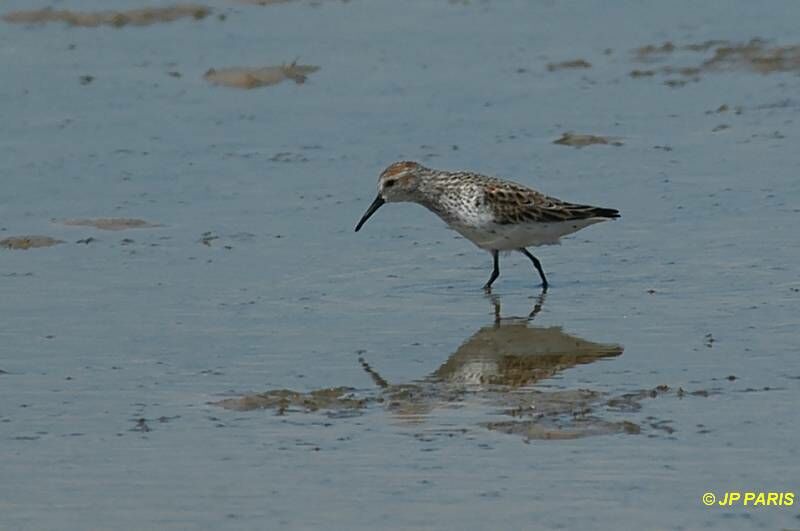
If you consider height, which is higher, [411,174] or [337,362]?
[411,174]

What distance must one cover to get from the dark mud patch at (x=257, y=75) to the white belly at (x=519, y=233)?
6286 millimetres

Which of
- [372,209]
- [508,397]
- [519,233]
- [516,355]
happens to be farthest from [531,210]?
[508,397]

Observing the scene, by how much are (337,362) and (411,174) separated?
9.76ft

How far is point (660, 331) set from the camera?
1138 centimetres

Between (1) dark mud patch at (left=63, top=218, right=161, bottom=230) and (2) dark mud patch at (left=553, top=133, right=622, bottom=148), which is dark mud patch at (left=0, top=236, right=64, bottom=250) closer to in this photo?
(1) dark mud patch at (left=63, top=218, right=161, bottom=230)

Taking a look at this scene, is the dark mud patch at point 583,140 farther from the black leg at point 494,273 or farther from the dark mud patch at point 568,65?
the black leg at point 494,273

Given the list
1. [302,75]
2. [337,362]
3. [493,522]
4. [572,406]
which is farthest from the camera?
[302,75]

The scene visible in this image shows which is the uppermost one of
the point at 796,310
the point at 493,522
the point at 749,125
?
the point at 749,125

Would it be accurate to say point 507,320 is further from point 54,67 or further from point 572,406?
point 54,67

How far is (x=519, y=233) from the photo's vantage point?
1309cm

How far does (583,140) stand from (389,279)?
13.5 feet

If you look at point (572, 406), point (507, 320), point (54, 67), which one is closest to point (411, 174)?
point (507, 320)

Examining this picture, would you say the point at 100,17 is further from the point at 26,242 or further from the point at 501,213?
the point at 501,213

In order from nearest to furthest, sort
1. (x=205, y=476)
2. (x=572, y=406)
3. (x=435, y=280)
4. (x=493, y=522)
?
(x=493, y=522) < (x=205, y=476) < (x=572, y=406) < (x=435, y=280)
